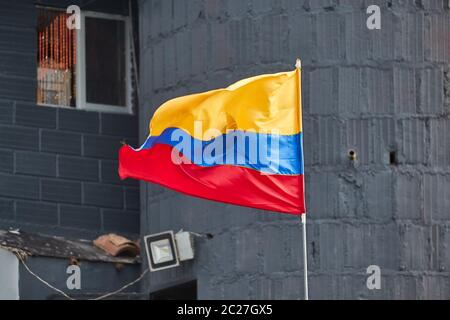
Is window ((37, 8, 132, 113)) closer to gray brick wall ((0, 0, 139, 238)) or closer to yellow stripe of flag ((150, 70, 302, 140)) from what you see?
gray brick wall ((0, 0, 139, 238))

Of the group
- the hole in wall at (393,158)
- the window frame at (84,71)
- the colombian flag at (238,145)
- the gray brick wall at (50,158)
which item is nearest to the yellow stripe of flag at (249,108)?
the colombian flag at (238,145)

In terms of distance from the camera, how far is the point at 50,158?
35.3 metres

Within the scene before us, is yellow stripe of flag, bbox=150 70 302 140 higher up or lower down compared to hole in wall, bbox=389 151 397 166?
higher up

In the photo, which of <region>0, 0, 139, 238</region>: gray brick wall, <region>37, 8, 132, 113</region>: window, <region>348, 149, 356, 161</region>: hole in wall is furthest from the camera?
<region>37, 8, 132, 113</region>: window

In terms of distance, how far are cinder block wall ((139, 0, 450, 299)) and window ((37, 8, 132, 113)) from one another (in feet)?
12.4

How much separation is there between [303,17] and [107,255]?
4.91m

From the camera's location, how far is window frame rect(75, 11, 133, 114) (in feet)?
118

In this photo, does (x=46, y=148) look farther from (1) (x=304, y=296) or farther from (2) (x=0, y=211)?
(1) (x=304, y=296)

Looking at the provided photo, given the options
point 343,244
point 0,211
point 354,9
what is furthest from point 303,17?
point 0,211

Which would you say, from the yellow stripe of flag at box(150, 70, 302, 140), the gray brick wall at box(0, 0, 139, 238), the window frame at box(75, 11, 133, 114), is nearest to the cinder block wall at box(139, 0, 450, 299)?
the yellow stripe of flag at box(150, 70, 302, 140)

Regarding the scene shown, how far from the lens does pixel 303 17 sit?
105ft

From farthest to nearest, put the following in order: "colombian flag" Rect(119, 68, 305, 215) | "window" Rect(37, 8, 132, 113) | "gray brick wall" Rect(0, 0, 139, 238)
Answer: "window" Rect(37, 8, 132, 113)
"gray brick wall" Rect(0, 0, 139, 238)
"colombian flag" Rect(119, 68, 305, 215)

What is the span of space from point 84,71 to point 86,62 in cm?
15

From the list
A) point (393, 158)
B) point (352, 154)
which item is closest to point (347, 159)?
point (352, 154)
